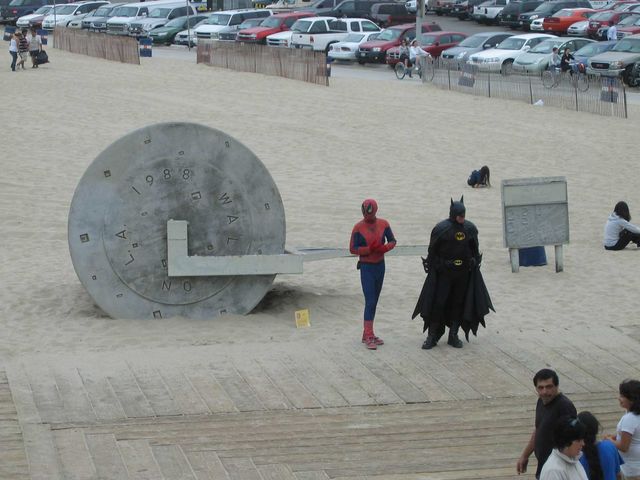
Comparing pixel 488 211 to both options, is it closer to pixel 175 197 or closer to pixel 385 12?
pixel 175 197

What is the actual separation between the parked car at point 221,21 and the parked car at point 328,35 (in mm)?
4571

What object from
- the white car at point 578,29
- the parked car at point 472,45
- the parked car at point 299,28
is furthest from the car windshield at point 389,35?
the white car at point 578,29

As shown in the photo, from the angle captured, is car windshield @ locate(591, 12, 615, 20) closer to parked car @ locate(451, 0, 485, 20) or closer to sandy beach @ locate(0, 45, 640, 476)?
parked car @ locate(451, 0, 485, 20)

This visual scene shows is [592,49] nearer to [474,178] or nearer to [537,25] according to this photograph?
[537,25]

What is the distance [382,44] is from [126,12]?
17060 mm

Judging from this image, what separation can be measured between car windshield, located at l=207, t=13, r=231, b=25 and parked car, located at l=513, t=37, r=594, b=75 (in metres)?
15.6

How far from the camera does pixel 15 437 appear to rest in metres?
9.89

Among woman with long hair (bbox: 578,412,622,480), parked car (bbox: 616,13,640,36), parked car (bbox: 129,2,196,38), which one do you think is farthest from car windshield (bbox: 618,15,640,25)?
woman with long hair (bbox: 578,412,622,480)

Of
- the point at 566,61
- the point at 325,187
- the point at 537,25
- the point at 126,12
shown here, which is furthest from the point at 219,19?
the point at 325,187

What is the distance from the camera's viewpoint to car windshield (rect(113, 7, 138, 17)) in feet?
190

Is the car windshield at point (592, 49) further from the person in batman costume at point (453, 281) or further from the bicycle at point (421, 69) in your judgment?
the person in batman costume at point (453, 281)

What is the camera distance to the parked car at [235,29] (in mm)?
51719

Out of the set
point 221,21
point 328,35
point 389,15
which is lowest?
point 328,35

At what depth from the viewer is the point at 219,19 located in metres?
53.6
